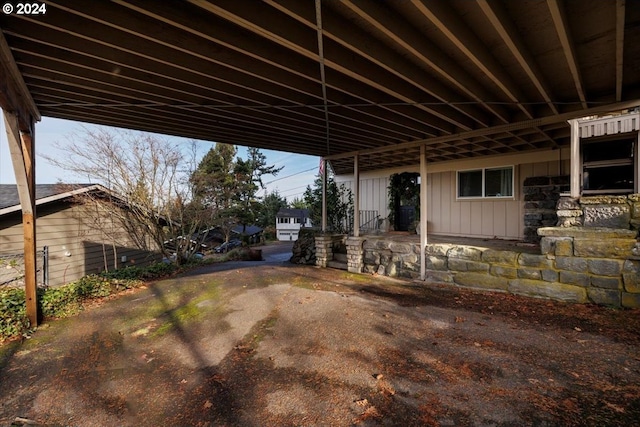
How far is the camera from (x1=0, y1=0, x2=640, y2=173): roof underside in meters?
2.46

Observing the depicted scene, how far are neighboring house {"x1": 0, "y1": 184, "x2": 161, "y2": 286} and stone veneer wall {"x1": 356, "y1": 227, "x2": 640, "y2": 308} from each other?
877 centimetres

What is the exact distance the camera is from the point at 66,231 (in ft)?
25.7

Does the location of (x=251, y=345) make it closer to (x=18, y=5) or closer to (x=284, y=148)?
(x=18, y=5)

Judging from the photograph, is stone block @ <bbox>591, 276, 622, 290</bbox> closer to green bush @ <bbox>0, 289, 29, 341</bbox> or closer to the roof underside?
the roof underside

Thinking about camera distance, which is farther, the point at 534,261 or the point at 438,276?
the point at 438,276

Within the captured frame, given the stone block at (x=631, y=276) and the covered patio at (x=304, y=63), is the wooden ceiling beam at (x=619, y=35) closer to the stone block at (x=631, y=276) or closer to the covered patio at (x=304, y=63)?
the covered patio at (x=304, y=63)

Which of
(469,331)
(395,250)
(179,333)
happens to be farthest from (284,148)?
(469,331)

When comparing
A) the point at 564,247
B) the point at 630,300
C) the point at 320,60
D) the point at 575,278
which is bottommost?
the point at 630,300

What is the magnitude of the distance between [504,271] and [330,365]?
4020mm

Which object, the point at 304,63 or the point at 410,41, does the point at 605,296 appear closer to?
the point at 410,41

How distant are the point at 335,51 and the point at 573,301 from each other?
16.7ft

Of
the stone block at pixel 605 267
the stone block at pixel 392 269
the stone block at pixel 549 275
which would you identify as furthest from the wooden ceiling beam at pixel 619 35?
the stone block at pixel 392 269

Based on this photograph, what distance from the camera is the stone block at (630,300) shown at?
3826 millimetres

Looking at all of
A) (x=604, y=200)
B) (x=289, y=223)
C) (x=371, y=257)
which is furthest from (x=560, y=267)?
(x=289, y=223)
